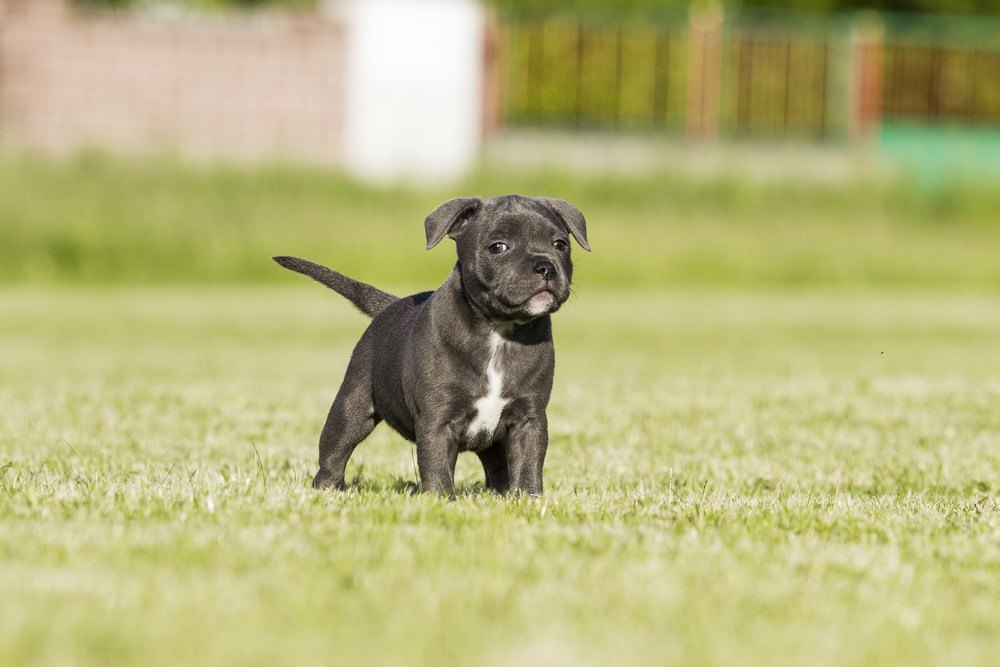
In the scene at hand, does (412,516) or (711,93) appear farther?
(711,93)

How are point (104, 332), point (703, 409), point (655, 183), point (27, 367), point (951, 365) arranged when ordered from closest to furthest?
point (703, 409) → point (27, 367) → point (951, 365) → point (104, 332) → point (655, 183)

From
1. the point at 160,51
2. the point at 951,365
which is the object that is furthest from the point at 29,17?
the point at 951,365

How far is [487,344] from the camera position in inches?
229

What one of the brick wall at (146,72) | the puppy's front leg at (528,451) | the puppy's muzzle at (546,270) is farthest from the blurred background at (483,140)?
the puppy's muzzle at (546,270)

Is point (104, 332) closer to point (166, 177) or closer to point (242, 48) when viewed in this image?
point (166, 177)

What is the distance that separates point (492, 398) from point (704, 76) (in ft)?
80.1

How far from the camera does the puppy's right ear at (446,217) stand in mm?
5930

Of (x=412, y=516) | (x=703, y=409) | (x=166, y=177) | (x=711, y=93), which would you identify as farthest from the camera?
(x=711, y=93)

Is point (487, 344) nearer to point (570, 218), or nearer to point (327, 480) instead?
point (570, 218)

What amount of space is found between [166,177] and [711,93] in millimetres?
10889

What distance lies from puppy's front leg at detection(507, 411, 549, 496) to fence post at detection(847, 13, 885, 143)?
25.6 meters

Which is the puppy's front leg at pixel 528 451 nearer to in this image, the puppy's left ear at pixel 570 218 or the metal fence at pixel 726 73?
the puppy's left ear at pixel 570 218

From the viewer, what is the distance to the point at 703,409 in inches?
397

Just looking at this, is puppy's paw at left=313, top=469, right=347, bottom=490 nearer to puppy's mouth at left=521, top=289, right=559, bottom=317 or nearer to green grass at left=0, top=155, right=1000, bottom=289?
puppy's mouth at left=521, top=289, right=559, bottom=317
